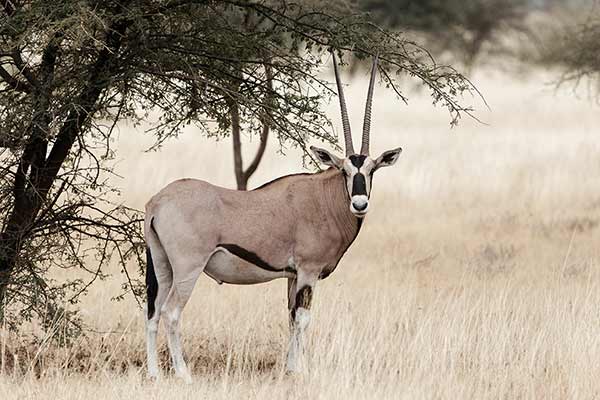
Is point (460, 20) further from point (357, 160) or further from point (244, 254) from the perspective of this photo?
point (244, 254)

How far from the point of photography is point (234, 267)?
7.61 meters

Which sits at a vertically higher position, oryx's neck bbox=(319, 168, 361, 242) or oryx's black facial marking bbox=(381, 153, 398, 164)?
oryx's black facial marking bbox=(381, 153, 398, 164)

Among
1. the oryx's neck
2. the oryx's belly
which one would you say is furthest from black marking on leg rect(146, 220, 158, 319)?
the oryx's neck

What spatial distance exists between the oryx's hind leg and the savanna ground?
6.8 inches

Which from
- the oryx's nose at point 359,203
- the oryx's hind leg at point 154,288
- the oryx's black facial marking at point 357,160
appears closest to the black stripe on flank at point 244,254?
the oryx's hind leg at point 154,288

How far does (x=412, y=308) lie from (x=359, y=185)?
2.73 meters

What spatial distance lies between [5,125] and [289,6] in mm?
3003

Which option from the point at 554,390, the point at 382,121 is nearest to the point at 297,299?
the point at 554,390

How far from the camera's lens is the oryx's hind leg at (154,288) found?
766cm

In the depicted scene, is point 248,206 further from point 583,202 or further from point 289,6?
point 583,202

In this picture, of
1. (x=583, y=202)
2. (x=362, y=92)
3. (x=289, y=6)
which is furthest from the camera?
(x=362, y=92)

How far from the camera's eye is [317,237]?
7914 millimetres

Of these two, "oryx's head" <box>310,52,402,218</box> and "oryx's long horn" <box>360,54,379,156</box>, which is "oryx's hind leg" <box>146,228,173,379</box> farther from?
"oryx's long horn" <box>360,54,379,156</box>

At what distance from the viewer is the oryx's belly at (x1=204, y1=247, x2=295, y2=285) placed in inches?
298
